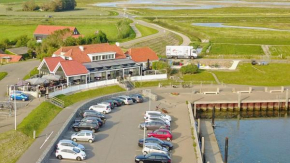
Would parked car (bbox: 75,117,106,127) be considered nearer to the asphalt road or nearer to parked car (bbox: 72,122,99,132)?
parked car (bbox: 72,122,99,132)

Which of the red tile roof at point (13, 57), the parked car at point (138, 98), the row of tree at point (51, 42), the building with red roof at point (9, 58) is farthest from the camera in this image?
the red tile roof at point (13, 57)

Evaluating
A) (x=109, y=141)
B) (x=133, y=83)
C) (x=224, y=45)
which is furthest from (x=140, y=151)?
(x=224, y=45)

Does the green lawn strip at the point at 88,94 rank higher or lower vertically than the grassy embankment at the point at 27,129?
higher

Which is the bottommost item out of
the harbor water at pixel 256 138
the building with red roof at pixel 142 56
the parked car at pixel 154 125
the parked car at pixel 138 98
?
the harbor water at pixel 256 138

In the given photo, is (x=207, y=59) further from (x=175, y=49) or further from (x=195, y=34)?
(x=195, y=34)

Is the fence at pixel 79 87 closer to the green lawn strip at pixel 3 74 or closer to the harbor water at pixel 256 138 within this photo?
the green lawn strip at pixel 3 74

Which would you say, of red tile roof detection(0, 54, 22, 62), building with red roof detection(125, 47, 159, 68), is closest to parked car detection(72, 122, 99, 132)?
building with red roof detection(125, 47, 159, 68)

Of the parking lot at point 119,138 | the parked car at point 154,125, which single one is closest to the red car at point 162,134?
the parking lot at point 119,138
